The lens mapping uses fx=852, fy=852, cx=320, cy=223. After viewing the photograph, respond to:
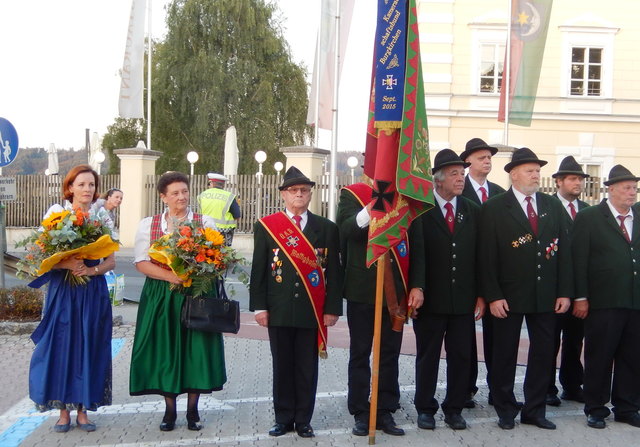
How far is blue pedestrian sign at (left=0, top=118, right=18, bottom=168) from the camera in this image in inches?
441

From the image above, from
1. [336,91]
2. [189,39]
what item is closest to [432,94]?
[336,91]

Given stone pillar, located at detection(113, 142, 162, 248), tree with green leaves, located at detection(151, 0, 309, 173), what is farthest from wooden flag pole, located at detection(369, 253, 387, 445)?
tree with green leaves, located at detection(151, 0, 309, 173)

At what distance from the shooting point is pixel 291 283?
20.6 ft

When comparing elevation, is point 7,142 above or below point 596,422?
above

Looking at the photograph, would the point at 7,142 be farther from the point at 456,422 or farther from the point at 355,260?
the point at 456,422

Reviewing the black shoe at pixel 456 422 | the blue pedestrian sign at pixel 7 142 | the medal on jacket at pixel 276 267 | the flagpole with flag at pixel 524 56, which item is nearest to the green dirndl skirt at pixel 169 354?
the medal on jacket at pixel 276 267

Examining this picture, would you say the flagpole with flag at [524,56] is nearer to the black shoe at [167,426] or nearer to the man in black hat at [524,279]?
the man in black hat at [524,279]

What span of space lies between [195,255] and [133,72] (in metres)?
17.7

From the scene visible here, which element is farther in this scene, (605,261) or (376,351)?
(605,261)

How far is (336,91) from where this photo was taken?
61.3ft

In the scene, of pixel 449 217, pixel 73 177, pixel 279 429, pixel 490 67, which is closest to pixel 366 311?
pixel 449 217

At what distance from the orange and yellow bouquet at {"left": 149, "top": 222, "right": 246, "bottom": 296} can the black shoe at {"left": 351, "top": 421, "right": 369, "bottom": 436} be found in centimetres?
139

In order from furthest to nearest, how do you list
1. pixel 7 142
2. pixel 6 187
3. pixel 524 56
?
pixel 524 56, pixel 6 187, pixel 7 142

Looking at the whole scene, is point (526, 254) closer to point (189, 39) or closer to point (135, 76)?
point (135, 76)
